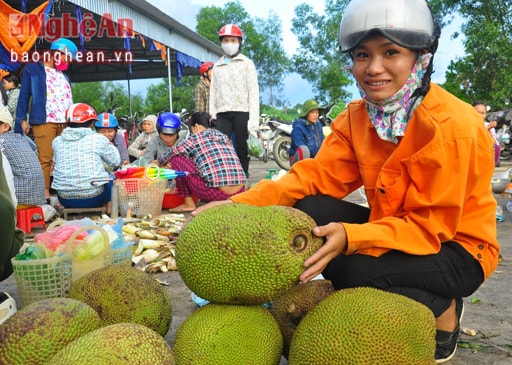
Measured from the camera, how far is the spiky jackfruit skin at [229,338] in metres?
1.54

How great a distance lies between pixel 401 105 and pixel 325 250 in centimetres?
65

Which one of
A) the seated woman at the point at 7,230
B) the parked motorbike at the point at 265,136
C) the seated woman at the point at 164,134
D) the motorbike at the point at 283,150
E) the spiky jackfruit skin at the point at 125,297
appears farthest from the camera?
the parked motorbike at the point at 265,136

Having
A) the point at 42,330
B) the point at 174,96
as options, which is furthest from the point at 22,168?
the point at 174,96

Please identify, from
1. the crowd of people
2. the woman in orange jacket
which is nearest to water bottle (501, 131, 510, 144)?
the crowd of people

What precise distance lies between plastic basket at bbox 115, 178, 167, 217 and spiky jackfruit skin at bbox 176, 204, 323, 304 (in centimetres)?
348

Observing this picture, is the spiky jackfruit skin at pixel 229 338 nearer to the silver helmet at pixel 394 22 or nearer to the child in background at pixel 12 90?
the silver helmet at pixel 394 22

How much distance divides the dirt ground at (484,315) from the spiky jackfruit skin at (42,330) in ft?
2.11

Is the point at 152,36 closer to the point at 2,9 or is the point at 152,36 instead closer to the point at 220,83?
the point at 2,9

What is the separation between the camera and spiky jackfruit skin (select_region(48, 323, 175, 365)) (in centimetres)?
127

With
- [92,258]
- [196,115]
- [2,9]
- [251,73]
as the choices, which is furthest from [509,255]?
[2,9]

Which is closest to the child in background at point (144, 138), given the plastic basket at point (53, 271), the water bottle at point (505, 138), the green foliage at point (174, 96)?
the plastic basket at point (53, 271)

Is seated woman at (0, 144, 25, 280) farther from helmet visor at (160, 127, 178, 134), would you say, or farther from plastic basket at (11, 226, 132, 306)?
helmet visor at (160, 127, 178, 134)

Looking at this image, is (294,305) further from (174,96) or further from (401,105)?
(174,96)

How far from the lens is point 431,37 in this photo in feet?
6.08
